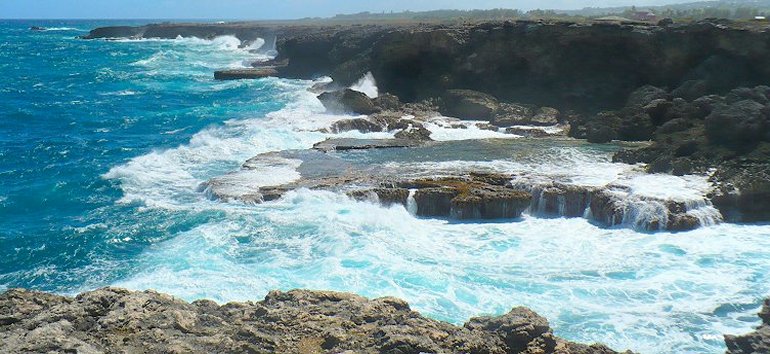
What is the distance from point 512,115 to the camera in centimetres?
3209

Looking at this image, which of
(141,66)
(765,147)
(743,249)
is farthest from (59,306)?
(141,66)

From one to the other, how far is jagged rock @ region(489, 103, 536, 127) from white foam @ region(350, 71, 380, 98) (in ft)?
33.2

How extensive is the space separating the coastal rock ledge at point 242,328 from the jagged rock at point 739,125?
17.6m

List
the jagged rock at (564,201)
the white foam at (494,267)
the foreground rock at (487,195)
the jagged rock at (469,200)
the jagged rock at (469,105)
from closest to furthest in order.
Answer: the white foam at (494,267), the foreground rock at (487,195), the jagged rock at (469,200), the jagged rock at (564,201), the jagged rock at (469,105)

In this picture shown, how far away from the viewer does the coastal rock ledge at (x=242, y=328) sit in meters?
7.41

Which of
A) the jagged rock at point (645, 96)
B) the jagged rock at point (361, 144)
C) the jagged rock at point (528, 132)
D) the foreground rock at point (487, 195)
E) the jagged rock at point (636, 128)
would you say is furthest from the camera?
the jagged rock at point (645, 96)

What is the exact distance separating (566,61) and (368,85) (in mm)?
12234

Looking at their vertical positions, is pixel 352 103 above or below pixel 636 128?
below

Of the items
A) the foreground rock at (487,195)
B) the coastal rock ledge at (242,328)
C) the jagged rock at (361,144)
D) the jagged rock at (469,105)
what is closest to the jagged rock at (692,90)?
the jagged rock at (469,105)

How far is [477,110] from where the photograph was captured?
33.2 meters

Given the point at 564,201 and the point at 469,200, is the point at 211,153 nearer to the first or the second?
the point at 469,200

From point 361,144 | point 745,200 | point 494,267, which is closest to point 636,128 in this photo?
point 745,200

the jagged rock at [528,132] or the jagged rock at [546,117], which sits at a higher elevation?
the jagged rock at [546,117]

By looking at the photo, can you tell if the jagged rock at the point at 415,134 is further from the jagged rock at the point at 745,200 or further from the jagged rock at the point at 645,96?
the jagged rock at the point at 745,200
